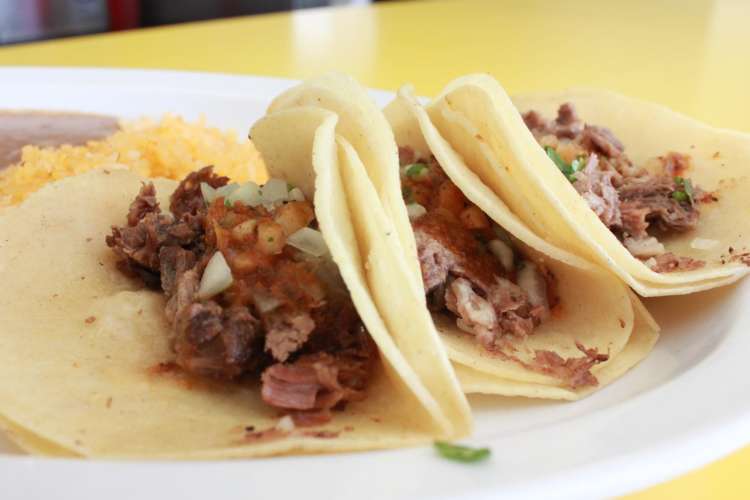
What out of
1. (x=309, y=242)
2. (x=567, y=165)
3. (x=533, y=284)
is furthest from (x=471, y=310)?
(x=567, y=165)

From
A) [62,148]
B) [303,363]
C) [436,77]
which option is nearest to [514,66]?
[436,77]

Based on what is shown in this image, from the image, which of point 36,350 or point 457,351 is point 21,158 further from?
point 457,351

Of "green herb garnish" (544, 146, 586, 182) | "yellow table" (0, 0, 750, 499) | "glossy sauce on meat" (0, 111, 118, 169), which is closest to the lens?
"green herb garnish" (544, 146, 586, 182)

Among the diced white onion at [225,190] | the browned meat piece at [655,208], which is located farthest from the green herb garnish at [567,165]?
the diced white onion at [225,190]

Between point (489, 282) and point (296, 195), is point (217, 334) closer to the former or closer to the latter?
point (296, 195)

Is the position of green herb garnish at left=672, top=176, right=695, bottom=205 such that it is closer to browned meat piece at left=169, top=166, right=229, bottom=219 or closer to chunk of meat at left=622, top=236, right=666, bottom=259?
chunk of meat at left=622, top=236, right=666, bottom=259

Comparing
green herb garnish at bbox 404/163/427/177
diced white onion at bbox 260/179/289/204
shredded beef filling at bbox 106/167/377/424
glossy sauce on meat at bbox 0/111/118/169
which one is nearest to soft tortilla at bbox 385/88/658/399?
green herb garnish at bbox 404/163/427/177
